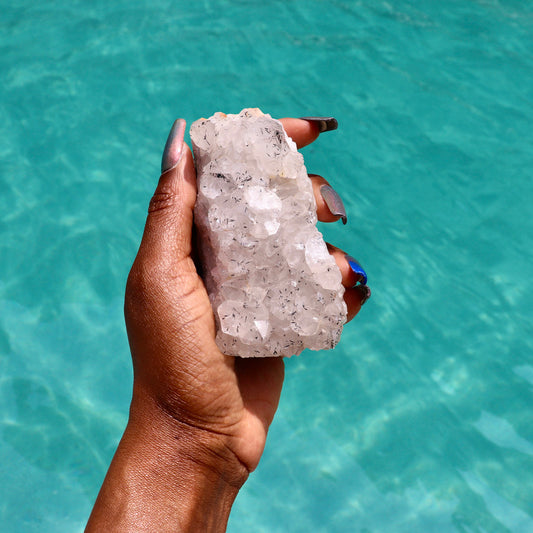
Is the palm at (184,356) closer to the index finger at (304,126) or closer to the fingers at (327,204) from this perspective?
the fingers at (327,204)

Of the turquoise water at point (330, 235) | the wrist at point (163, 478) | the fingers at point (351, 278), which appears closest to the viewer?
the wrist at point (163, 478)

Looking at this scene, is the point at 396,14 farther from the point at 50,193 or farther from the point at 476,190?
the point at 50,193

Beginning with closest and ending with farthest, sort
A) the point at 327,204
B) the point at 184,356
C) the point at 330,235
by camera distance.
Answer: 1. the point at 184,356
2. the point at 327,204
3. the point at 330,235

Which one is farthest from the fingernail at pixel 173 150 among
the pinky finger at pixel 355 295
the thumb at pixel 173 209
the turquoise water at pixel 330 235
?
the turquoise water at pixel 330 235

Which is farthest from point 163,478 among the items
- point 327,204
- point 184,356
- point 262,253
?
point 327,204

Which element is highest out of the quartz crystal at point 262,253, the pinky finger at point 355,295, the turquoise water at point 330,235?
the quartz crystal at point 262,253

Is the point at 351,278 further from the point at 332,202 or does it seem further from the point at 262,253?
the point at 262,253

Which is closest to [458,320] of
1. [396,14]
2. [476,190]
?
[476,190]
